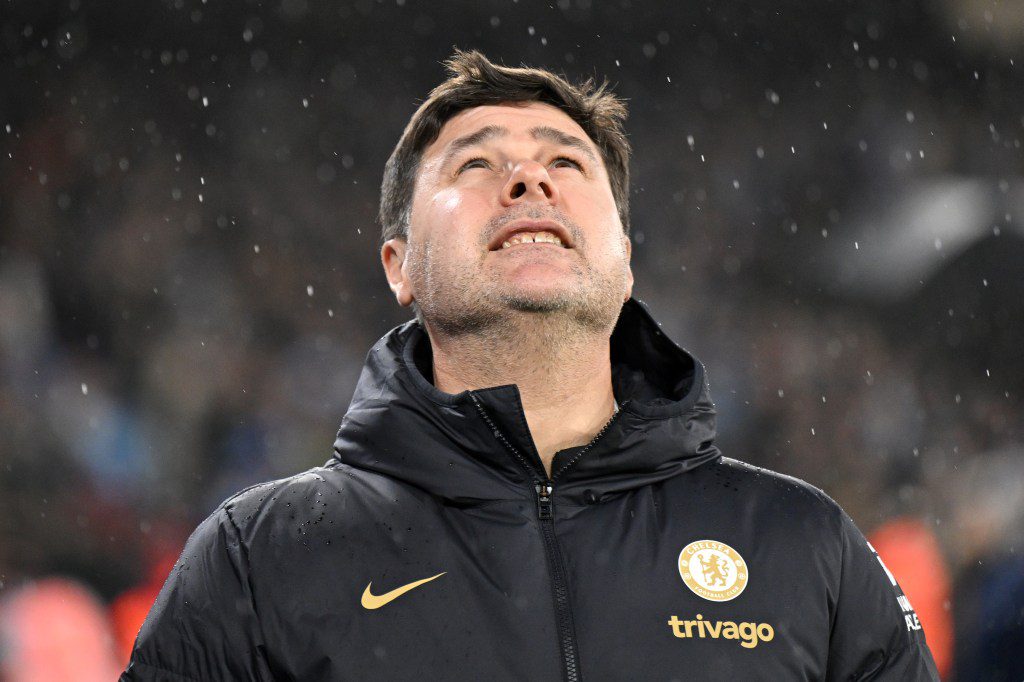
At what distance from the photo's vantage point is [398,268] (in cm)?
214

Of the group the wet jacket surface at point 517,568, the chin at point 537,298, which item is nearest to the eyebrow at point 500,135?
the chin at point 537,298

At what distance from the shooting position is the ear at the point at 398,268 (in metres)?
2.07

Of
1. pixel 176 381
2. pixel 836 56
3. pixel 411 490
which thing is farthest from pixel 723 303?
pixel 411 490

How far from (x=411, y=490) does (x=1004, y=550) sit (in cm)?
582

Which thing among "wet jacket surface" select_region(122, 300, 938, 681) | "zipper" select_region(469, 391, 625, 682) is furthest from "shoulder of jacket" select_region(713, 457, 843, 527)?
"zipper" select_region(469, 391, 625, 682)

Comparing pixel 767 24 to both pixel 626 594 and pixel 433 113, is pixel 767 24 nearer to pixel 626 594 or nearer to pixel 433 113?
pixel 433 113

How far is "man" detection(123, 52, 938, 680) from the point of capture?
4.64 feet

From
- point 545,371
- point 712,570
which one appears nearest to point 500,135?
point 545,371

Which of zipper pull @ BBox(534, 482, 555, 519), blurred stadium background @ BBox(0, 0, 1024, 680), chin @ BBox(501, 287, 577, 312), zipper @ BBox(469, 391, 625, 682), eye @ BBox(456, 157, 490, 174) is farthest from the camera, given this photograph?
blurred stadium background @ BBox(0, 0, 1024, 680)

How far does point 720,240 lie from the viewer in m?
7.48

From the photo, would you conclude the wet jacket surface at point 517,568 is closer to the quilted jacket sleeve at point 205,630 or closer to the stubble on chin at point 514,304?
the quilted jacket sleeve at point 205,630

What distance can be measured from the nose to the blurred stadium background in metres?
4.49

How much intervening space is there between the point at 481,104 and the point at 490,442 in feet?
2.73

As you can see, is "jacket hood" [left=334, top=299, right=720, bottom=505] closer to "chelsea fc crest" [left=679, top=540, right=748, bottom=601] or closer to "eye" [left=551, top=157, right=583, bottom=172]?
"chelsea fc crest" [left=679, top=540, right=748, bottom=601]
